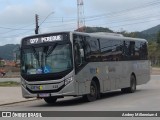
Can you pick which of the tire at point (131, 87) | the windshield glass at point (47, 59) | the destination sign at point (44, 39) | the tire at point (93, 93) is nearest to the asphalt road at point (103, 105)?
the tire at point (93, 93)

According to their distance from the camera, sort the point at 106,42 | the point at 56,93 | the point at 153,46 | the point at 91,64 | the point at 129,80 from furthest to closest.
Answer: the point at 153,46
the point at 129,80
the point at 106,42
the point at 91,64
the point at 56,93

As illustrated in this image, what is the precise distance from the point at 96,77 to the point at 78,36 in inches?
98.4

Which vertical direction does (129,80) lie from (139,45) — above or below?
below

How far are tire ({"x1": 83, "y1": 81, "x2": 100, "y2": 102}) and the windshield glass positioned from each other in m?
2.24

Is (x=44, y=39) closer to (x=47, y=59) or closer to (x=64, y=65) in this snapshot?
(x=47, y=59)

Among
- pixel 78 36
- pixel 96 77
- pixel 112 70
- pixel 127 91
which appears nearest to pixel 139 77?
pixel 127 91

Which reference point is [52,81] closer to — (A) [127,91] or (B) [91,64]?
(B) [91,64]

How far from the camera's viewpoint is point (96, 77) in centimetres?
2230

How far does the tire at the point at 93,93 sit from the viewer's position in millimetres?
21484

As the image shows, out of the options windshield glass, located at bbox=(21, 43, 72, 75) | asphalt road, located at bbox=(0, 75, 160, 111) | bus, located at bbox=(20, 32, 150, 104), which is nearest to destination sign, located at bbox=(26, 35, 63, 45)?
bus, located at bbox=(20, 32, 150, 104)

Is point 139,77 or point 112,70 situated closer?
point 112,70

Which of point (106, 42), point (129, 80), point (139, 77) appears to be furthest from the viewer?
point (139, 77)

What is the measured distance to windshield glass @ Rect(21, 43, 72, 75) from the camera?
65.7ft

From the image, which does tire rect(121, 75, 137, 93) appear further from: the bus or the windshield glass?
the windshield glass
